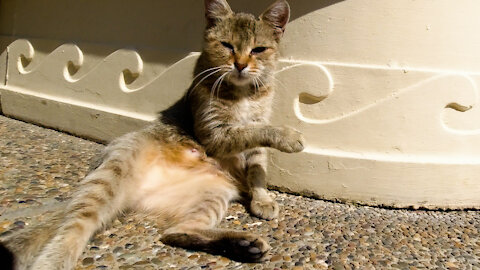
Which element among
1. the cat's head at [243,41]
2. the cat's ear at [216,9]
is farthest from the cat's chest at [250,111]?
the cat's ear at [216,9]

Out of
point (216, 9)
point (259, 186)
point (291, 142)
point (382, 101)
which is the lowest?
point (259, 186)

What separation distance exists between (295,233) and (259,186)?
53 cm

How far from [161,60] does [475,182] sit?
2.71 metres

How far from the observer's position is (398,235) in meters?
2.43

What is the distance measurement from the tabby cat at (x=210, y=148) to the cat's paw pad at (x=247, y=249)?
10 cm

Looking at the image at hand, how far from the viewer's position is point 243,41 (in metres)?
2.69

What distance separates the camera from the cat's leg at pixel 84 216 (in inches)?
72.4

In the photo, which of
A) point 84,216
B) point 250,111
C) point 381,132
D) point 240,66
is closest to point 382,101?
point 381,132

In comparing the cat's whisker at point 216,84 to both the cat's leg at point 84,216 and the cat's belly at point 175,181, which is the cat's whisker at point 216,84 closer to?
the cat's belly at point 175,181

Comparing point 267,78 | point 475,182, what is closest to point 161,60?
point 267,78

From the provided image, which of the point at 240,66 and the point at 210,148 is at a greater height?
the point at 240,66

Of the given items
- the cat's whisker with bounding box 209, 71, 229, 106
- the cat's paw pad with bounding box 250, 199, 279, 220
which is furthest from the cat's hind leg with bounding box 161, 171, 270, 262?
the cat's whisker with bounding box 209, 71, 229, 106

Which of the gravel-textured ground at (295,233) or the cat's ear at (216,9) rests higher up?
the cat's ear at (216,9)

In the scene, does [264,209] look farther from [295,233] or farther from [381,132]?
[381,132]
